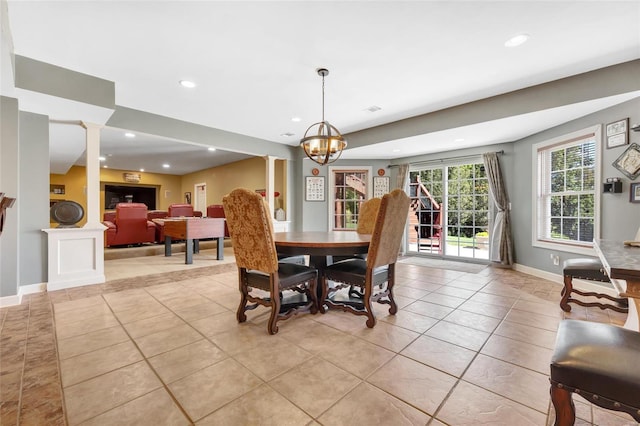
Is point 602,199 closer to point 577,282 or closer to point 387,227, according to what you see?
point 577,282

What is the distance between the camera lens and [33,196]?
130 inches

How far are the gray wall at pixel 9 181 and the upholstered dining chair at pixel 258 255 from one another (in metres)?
2.64

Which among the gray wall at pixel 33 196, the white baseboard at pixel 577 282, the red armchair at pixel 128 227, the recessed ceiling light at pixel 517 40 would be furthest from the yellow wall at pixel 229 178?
the white baseboard at pixel 577 282

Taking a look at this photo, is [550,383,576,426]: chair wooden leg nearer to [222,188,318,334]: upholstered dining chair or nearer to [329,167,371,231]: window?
[222,188,318,334]: upholstered dining chair

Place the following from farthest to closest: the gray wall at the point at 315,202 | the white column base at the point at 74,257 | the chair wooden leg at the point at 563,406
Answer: the gray wall at the point at 315,202, the white column base at the point at 74,257, the chair wooden leg at the point at 563,406

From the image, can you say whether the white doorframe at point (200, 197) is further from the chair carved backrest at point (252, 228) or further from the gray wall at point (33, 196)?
the chair carved backrest at point (252, 228)

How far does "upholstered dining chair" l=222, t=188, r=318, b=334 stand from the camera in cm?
216

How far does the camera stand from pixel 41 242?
3.37 metres

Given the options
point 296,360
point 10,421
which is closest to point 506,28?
point 296,360

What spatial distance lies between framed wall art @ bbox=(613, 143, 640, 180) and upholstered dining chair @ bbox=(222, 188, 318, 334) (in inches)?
137

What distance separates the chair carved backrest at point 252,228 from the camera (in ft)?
7.04

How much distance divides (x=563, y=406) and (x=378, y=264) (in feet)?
4.78

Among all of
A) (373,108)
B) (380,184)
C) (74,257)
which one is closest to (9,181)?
(74,257)

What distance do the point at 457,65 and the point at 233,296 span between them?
3.45m
